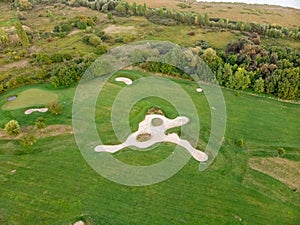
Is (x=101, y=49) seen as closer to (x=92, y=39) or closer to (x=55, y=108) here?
(x=92, y=39)

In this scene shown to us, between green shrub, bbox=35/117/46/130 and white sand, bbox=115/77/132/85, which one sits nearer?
green shrub, bbox=35/117/46/130

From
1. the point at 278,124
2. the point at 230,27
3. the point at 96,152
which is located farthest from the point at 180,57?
the point at 230,27

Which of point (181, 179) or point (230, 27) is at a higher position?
point (230, 27)

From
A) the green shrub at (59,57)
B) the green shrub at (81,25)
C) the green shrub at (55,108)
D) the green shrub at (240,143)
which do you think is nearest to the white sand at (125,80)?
the green shrub at (55,108)

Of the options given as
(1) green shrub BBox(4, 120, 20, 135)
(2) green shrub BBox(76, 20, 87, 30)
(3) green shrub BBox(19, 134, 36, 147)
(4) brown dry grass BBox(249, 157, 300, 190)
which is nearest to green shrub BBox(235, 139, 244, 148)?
(4) brown dry grass BBox(249, 157, 300, 190)

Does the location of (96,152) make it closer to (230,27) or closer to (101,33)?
(101,33)

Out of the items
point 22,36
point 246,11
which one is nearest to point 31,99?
point 22,36

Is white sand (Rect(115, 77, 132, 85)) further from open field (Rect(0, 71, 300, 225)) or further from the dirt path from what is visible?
the dirt path
